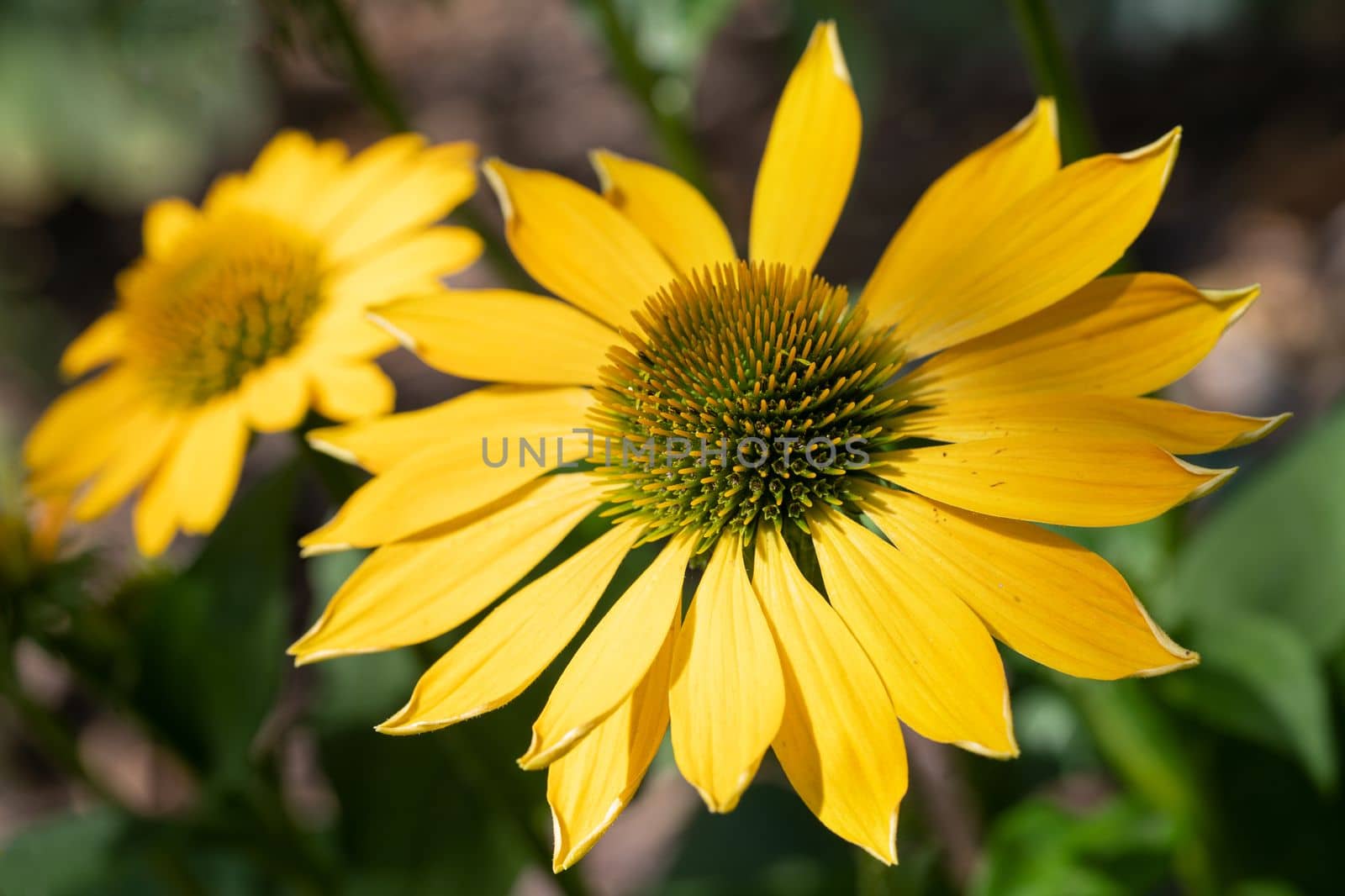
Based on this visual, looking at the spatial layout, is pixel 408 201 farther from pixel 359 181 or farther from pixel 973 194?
pixel 973 194

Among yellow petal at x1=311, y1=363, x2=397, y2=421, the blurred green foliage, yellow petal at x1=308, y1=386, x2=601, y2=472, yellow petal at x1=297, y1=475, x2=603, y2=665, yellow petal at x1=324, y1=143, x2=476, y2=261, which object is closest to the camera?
yellow petal at x1=297, y1=475, x2=603, y2=665

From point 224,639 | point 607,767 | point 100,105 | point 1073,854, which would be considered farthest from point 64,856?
point 100,105

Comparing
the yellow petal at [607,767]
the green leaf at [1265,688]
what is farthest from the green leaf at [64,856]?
the green leaf at [1265,688]

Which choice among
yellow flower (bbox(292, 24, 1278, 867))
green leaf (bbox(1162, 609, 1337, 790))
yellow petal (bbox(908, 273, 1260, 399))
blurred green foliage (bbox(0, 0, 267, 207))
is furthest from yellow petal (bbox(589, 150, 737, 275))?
blurred green foliage (bbox(0, 0, 267, 207))

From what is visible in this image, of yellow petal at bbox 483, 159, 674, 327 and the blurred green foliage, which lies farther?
the blurred green foliage

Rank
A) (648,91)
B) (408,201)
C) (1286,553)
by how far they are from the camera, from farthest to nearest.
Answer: (648,91) → (1286,553) → (408,201)

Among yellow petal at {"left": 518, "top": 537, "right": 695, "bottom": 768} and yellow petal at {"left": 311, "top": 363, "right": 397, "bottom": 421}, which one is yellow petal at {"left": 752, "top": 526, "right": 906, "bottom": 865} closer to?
yellow petal at {"left": 518, "top": 537, "right": 695, "bottom": 768}

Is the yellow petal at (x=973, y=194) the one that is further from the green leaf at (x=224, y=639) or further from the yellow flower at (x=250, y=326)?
the green leaf at (x=224, y=639)

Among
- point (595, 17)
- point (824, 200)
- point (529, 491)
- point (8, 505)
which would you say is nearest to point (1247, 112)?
point (595, 17)

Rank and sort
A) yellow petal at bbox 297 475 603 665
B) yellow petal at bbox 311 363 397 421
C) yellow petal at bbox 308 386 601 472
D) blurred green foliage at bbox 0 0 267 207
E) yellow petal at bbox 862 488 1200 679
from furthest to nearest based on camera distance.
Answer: blurred green foliage at bbox 0 0 267 207, yellow petal at bbox 311 363 397 421, yellow petal at bbox 308 386 601 472, yellow petal at bbox 297 475 603 665, yellow petal at bbox 862 488 1200 679
